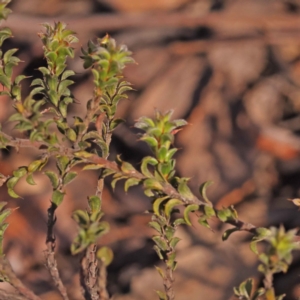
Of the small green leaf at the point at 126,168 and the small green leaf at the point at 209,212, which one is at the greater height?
the small green leaf at the point at 126,168

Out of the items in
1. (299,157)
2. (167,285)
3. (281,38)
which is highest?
(281,38)

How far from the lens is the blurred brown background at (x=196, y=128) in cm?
201

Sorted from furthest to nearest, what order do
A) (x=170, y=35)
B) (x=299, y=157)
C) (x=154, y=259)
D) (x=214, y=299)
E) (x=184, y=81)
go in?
(x=170, y=35) → (x=184, y=81) → (x=299, y=157) → (x=154, y=259) → (x=214, y=299)

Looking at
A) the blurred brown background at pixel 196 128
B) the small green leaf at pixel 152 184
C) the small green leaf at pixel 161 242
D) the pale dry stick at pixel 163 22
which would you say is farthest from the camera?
the pale dry stick at pixel 163 22

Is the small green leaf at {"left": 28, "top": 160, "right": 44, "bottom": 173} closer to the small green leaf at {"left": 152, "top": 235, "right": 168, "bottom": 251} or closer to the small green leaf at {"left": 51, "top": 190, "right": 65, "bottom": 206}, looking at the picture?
the small green leaf at {"left": 51, "top": 190, "right": 65, "bottom": 206}

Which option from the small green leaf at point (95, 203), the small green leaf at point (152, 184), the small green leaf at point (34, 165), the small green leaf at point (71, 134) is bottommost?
the small green leaf at point (95, 203)

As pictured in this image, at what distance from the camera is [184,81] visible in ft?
9.12

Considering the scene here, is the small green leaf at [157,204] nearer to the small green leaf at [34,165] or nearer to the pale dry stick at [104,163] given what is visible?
the pale dry stick at [104,163]

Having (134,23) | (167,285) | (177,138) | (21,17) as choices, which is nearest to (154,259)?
(177,138)

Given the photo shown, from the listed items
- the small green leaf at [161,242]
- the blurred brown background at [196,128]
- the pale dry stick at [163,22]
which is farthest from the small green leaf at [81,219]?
the pale dry stick at [163,22]

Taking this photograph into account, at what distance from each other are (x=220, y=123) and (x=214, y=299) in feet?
3.15

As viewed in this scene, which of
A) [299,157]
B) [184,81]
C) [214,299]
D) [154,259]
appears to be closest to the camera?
[214,299]

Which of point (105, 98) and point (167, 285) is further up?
point (105, 98)

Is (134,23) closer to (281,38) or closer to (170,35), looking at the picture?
(170,35)
